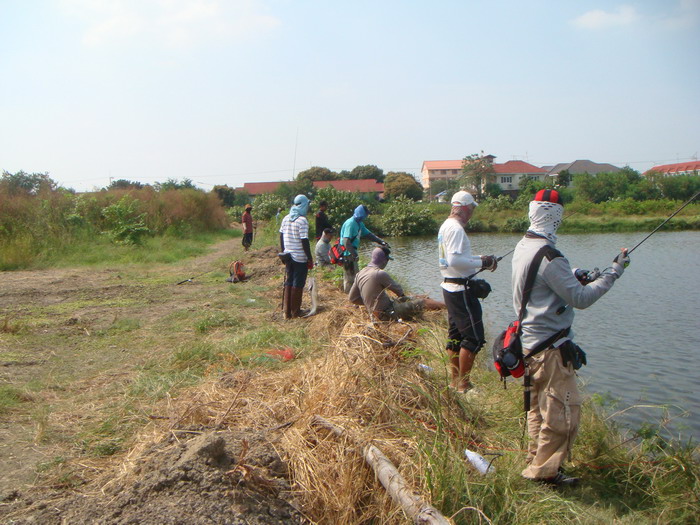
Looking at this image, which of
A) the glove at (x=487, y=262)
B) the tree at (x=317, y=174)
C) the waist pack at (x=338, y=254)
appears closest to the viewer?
the glove at (x=487, y=262)

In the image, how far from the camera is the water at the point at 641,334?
19.9ft

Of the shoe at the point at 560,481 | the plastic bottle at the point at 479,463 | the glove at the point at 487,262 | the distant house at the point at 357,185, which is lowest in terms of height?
the shoe at the point at 560,481

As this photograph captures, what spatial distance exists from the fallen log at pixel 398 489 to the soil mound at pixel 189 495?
0.47 meters

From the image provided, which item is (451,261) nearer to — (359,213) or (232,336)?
(232,336)

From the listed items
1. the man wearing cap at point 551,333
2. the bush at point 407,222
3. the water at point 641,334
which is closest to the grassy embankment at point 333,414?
the man wearing cap at point 551,333

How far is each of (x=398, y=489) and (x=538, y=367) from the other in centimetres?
118

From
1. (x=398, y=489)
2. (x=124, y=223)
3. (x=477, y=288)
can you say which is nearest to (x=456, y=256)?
(x=477, y=288)

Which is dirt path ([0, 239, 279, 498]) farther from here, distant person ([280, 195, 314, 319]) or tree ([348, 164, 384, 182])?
tree ([348, 164, 384, 182])

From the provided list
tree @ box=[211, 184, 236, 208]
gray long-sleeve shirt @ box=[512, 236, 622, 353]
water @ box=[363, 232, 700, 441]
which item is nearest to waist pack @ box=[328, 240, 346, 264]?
water @ box=[363, 232, 700, 441]

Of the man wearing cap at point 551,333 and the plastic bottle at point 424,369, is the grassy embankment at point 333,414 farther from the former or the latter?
the man wearing cap at point 551,333

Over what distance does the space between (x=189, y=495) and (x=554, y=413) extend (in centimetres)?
212

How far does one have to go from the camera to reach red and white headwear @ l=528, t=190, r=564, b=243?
3459mm

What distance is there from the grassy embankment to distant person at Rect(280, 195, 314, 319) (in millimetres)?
676

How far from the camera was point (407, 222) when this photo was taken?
1448 inches
